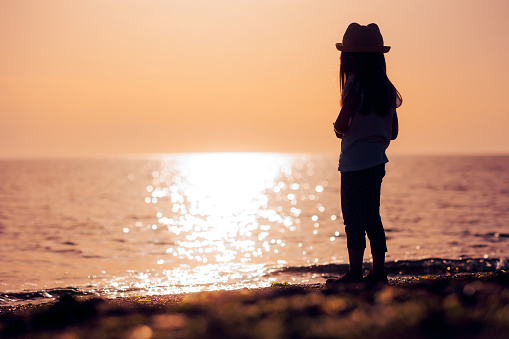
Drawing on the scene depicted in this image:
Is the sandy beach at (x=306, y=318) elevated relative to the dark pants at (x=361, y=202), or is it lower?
lower

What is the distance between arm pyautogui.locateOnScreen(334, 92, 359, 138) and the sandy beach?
1598 millimetres

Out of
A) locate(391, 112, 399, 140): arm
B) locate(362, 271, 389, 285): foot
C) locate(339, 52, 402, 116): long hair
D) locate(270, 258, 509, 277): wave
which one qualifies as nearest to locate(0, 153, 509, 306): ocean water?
locate(270, 258, 509, 277): wave

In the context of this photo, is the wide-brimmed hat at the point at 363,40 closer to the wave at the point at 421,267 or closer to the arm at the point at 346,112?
the arm at the point at 346,112

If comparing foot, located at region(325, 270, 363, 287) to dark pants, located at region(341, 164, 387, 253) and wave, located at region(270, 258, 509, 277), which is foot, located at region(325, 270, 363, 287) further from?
wave, located at region(270, 258, 509, 277)

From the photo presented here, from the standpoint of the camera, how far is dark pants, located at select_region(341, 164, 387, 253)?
565 centimetres

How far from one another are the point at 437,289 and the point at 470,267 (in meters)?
7.25

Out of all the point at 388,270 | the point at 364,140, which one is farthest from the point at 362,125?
the point at 388,270

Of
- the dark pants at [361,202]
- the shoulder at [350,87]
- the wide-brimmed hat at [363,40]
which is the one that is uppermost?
the wide-brimmed hat at [363,40]

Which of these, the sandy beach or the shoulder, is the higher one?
the shoulder

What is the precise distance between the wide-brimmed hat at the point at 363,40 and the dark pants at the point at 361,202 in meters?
1.17

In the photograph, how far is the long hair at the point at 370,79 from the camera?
555 cm

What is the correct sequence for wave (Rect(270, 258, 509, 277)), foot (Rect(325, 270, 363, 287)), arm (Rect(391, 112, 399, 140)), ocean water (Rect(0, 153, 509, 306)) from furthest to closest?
ocean water (Rect(0, 153, 509, 306)) < wave (Rect(270, 258, 509, 277)) < arm (Rect(391, 112, 399, 140)) < foot (Rect(325, 270, 363, 287))

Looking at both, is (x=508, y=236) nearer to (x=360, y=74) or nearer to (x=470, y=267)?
(x=470, y=267)

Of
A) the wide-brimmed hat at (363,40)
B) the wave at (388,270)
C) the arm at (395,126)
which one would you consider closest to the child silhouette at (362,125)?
the wide-brimmed hat at (363,40)
